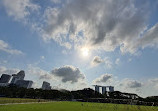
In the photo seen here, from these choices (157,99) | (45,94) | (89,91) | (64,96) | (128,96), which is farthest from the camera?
(89,91)

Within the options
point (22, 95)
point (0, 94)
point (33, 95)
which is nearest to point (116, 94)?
point (33, 95)

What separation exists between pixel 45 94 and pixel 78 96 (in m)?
44.2

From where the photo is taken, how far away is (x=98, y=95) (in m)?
153

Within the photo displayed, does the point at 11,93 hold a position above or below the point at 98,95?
below

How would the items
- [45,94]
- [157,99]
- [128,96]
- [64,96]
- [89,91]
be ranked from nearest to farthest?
[157,99] < [45,94] < [64,96] < [128,96] < [89,91]

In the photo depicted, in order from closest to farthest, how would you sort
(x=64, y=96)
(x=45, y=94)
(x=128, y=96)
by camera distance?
(x=45, y=94)
(x=64, y=96)
(x=128, y=96)

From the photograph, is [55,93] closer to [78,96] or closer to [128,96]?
[78,96]

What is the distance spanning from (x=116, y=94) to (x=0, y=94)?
12643 centimetres

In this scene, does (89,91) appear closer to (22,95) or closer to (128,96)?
(128,96)

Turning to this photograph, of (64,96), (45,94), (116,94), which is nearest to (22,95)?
(45,94)

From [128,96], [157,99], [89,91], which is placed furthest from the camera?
[89,91]

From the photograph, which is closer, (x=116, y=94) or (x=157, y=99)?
(x=157, y=99)

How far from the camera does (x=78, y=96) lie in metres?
148

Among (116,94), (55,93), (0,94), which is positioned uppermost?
(116,94)
